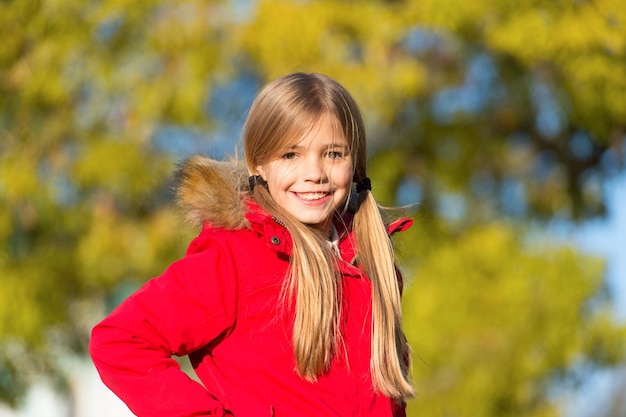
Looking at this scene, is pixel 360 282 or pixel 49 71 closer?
pixel 360 282

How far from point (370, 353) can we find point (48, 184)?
728 cm

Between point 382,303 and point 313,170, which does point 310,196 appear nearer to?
point 313,170

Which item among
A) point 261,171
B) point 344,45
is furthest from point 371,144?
point 261,171

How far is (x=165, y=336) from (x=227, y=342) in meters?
0.15

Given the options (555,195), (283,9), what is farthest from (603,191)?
(283,9)

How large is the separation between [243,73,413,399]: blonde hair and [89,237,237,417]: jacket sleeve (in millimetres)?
173

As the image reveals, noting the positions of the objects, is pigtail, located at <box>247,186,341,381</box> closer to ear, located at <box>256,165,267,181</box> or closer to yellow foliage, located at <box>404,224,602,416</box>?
ear, located at <box>256,165,267,181</box>

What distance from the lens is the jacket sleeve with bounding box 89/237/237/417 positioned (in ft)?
7.73

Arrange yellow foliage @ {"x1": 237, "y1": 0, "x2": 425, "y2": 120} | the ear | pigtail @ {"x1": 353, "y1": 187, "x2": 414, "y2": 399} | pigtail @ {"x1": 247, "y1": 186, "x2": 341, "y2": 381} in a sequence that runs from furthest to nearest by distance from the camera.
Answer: yellow foliage @ {"x1": 237, "y1": 0, "x2": 425, "y2": 120} < the ear < pigtail @ {"x1": 353, "y1": 187, "x2": 414, "y2": 399} < pigtail @ {"x1": 247, "y1": 186, "x2": 341, "y2": 381}

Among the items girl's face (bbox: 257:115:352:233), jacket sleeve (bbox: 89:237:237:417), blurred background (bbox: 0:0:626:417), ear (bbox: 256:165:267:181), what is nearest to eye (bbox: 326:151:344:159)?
girl's face (bbox: 257:115:352:233)

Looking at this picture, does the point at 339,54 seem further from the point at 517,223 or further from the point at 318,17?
the point at 517,223

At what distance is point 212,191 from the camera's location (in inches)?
104

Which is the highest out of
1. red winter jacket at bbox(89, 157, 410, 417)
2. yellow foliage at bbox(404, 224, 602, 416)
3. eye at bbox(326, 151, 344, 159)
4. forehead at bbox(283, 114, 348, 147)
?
forehead at bbox(283, 114, 348, 147)

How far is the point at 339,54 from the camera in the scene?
9.41m
